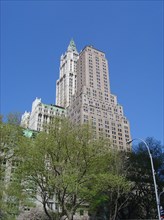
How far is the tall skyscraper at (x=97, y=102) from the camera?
14025cm

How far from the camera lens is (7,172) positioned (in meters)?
31.8

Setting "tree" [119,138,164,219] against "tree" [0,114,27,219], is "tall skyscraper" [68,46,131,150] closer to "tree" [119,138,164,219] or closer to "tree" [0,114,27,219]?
"tree" [119,138,164,219]

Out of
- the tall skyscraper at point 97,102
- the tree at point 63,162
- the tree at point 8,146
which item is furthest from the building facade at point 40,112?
the tree at point 63,162

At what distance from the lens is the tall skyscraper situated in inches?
5522

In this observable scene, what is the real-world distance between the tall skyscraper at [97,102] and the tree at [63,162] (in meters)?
96.0

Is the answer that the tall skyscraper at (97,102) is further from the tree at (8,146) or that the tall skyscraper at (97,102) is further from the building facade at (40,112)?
the tree at (8,146)

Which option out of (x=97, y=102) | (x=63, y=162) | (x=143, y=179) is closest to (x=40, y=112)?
(x=97, y=102)

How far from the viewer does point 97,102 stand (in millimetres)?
147875

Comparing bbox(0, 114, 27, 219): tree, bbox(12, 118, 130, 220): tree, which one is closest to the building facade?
bbox(0, 114, 27, 219): tree

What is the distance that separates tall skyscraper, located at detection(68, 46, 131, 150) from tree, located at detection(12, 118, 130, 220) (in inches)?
3781

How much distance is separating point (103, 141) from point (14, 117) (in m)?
11.6

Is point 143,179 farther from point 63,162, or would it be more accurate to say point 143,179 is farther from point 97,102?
point 97,102

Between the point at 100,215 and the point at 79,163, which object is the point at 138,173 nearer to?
the point at 100,215

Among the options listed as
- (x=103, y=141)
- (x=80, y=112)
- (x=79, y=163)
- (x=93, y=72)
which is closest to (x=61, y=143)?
(x=79, y=163)
